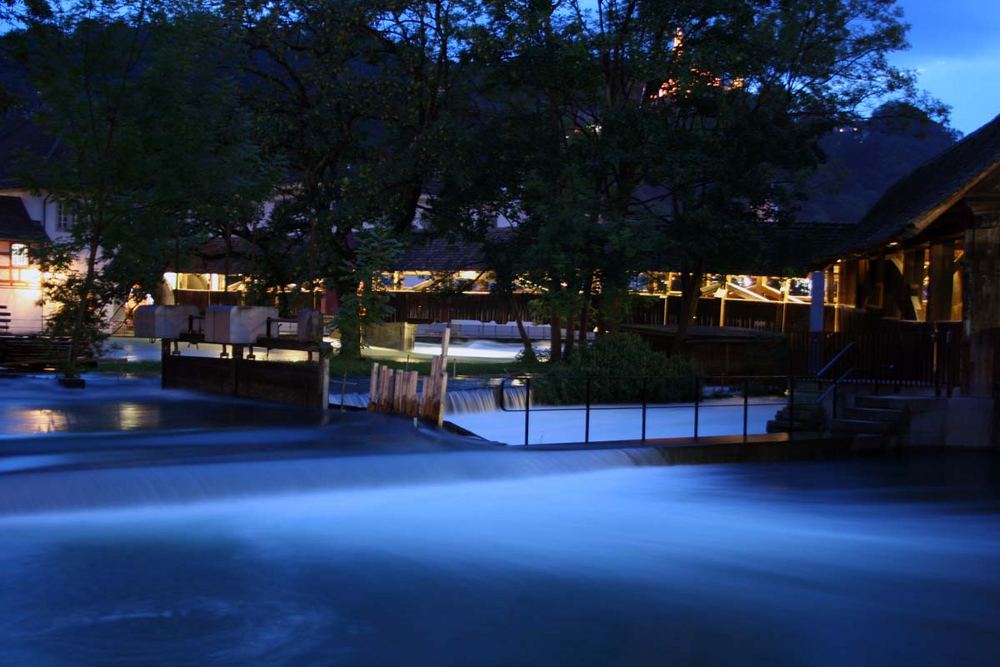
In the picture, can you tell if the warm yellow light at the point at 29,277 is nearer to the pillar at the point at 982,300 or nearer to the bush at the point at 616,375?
the bush at the point at 616,375

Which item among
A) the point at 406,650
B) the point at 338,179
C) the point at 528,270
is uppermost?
the point at 338,179

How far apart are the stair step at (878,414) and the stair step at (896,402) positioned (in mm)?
91

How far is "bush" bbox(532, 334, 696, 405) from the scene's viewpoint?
25.2 metres

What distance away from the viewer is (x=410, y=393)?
18.0 metres

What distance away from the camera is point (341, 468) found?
13.9 metres

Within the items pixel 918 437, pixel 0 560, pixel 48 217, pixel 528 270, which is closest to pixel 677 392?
pixel 528 270

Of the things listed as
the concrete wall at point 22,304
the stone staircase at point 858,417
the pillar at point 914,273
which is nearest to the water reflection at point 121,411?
the stone staircase at point 858,417

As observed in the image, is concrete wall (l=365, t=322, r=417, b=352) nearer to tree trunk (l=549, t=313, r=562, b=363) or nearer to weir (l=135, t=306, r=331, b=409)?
tree trunk (l=549, t=313, r=562, b=363)

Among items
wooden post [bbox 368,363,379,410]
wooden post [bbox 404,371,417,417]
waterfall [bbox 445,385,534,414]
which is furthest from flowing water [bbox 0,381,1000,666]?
waterfall [bbox 445,385,534,414]

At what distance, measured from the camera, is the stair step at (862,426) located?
18.9 m

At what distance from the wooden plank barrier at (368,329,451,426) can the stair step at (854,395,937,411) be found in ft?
23.4

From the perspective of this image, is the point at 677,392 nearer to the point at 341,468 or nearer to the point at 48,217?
the point at 341,468

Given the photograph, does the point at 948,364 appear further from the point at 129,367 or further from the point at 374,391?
the point at 129,367

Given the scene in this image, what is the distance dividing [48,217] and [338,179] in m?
25.2
